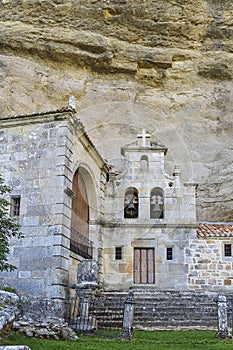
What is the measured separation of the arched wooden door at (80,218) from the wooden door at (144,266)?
2179mm

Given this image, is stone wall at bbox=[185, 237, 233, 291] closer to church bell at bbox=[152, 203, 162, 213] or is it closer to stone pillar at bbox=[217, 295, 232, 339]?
church bell at bbox=[152, 203, 162, 213]

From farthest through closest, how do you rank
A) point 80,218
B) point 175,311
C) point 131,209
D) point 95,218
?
point 131,209, point 95,218, point 80,218, point 175,311

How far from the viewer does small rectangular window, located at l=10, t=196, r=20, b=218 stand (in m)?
14.4

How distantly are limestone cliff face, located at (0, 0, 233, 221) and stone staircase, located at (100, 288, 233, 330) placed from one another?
13.8 metres

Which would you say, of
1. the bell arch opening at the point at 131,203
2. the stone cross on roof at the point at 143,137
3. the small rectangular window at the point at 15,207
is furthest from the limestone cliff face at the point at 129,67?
the small rectangular window at the point at 15,207

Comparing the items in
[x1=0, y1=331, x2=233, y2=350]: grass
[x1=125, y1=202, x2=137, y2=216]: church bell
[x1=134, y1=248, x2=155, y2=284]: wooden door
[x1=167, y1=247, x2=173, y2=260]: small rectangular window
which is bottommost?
[x1=0, y1=331, x2=233, y2=350]: grass

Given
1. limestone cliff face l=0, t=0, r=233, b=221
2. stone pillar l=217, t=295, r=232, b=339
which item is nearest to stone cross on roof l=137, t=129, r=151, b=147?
limestone cliff face l=0, t=0, r=233, b=221

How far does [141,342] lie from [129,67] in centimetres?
2185

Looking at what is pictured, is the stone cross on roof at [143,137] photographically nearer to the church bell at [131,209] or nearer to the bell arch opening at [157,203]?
the bell arch opening at [157,203]

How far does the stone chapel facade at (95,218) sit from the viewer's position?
44.3ft

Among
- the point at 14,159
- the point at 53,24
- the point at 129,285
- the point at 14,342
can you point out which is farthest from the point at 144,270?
the point at 53,24

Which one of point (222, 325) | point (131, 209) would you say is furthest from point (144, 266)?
point (222, 325)

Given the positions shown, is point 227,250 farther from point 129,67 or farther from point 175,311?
point 129,67

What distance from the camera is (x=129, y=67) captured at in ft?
96.1
